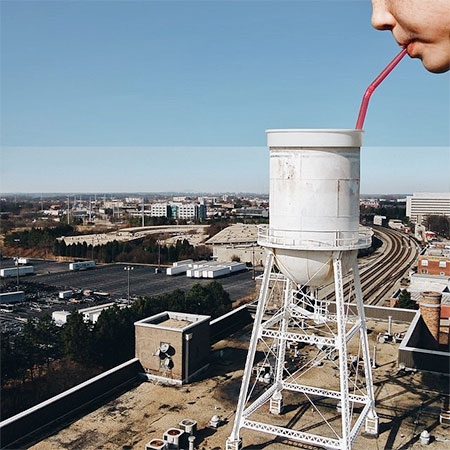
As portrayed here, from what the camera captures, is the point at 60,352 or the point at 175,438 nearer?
the point at 175,438

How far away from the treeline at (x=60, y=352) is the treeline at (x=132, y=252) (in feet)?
126

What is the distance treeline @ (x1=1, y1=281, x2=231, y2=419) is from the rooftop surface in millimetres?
5103

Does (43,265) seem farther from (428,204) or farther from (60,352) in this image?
(428,204)

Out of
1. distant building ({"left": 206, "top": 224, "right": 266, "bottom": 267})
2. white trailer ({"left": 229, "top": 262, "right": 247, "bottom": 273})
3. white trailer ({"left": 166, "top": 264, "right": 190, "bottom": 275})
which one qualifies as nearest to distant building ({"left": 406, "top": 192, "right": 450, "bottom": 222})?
distant building ({"left": 206, "top": 224, "right": 266, "bottom": 267})

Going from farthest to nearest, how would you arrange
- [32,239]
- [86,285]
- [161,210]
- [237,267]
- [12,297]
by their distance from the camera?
[161,210]
[32,239]
[237,267]
[86,285]
[12,297]

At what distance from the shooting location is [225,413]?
17359 mm

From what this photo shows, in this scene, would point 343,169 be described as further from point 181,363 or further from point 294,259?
point 181,363

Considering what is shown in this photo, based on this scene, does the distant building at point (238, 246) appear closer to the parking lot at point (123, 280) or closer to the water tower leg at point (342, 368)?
the parking lot at point (123, 280)

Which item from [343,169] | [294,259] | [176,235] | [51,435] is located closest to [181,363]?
[51,435]

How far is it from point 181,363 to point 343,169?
9922 mm

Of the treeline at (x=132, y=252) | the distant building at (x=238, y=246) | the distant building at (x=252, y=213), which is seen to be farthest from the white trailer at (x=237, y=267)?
the distant building at (x=252, y=213)

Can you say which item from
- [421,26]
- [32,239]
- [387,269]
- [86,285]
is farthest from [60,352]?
[32,239]

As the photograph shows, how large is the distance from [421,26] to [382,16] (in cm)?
19

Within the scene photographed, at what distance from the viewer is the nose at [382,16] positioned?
193 cm
